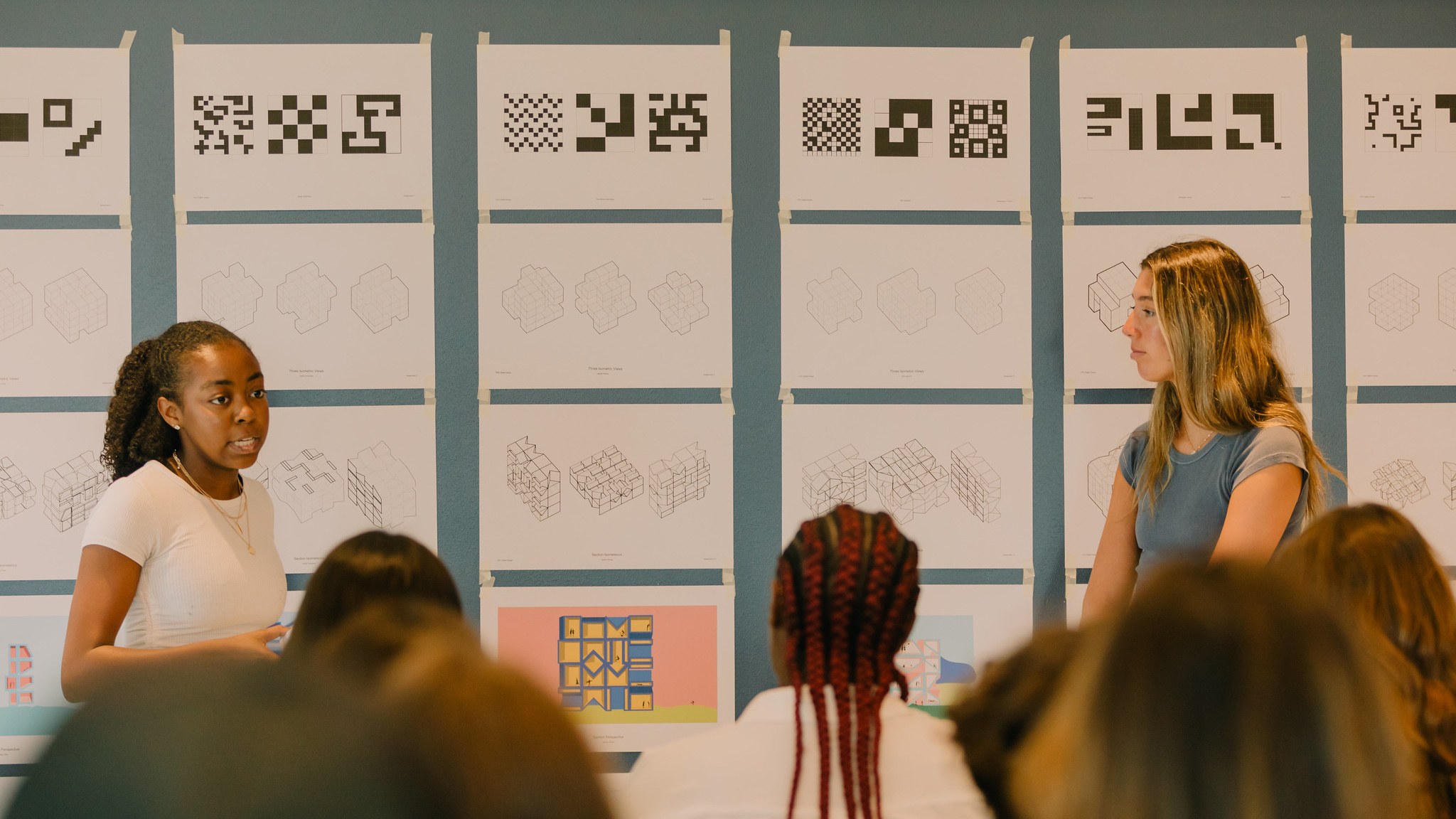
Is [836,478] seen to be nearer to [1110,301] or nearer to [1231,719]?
[1110,301]

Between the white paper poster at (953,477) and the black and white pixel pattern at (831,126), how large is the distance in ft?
2.11

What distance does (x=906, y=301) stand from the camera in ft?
9.30

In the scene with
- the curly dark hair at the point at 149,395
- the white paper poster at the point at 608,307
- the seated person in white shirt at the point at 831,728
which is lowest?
the seated person in white shirt at the point at 831,728

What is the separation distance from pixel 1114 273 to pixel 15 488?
109 inches

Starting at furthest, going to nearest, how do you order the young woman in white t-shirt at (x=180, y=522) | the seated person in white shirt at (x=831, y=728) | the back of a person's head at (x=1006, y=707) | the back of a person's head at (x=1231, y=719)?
the young woman in white t-shirt at (x=180, y=522) → the seated person in white shirt at (x=831, y=728) → the back of a person's head at (x=1006, y=707) → the back of a person's head at (x=1231, y=719)

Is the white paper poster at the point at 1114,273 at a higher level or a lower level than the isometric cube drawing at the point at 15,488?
higher

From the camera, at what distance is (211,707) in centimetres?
47

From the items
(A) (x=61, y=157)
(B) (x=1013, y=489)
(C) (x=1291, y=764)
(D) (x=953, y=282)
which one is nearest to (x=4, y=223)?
(A) (x=61, y=157)

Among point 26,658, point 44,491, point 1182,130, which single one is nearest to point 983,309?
point 1182,130

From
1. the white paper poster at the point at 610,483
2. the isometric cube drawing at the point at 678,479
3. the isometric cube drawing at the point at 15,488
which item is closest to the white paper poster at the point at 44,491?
the isometric cube drawing at the point at 15,488

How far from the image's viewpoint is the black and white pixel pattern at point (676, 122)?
2.81 metres

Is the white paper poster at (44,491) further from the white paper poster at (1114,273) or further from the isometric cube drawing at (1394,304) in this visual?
the isometric cube drawing at (1394,304)

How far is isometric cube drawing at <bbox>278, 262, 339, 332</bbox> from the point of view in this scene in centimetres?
281

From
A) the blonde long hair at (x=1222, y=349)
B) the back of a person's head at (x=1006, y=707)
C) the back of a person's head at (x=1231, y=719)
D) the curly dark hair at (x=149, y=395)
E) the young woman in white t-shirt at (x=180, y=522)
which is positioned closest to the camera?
the back of a person's head at (x=1231, y=719)
